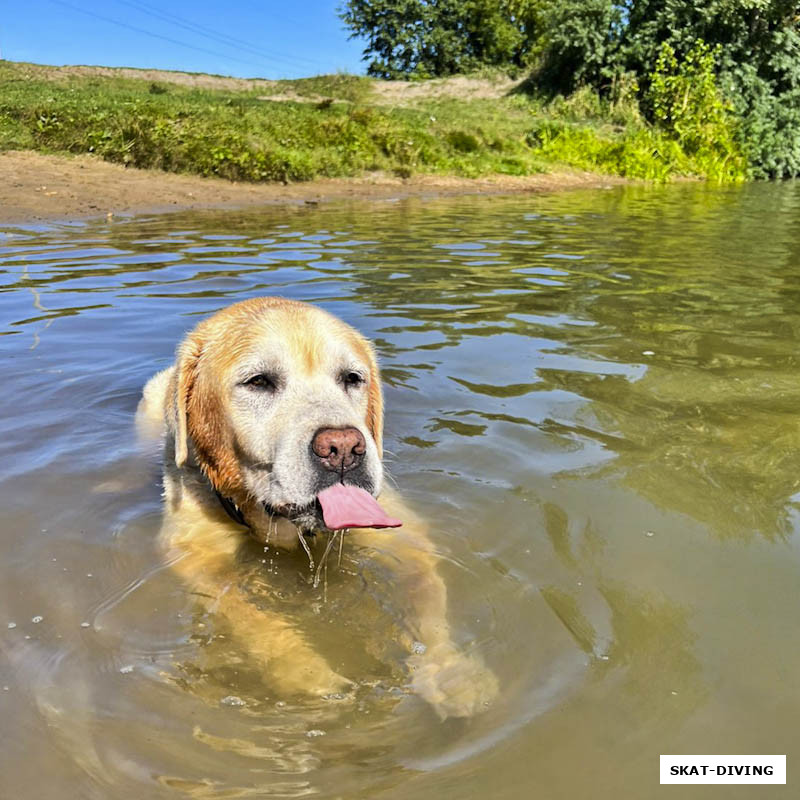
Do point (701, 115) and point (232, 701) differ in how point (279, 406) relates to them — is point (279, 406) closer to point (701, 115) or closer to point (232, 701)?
point (232, 701)

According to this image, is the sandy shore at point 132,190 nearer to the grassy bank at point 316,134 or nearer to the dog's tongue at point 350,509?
the grassy bank at point 316,134

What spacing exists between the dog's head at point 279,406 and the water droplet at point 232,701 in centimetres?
92

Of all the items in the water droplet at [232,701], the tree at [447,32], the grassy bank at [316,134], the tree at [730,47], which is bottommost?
the water droplet at [232,701]

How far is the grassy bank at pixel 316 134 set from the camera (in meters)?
19.3

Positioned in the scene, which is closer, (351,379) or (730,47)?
(351,379)

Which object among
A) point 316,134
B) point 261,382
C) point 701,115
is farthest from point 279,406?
point 701,115

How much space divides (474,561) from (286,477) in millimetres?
975

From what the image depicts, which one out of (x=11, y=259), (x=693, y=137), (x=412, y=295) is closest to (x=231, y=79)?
(x=693, y=137)

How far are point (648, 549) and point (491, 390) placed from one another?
248cm

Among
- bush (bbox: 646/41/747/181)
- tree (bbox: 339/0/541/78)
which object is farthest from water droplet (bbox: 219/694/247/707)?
tree (bbox: 339/0/541/78)

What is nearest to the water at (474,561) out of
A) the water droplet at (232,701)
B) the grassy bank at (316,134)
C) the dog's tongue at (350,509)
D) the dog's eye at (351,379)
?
the water droplet at (232,701)

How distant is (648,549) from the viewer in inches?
146

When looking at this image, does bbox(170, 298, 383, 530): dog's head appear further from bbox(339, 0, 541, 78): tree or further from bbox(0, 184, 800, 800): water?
bbox(339, 0, 541, 78): tree

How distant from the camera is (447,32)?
60.2m
